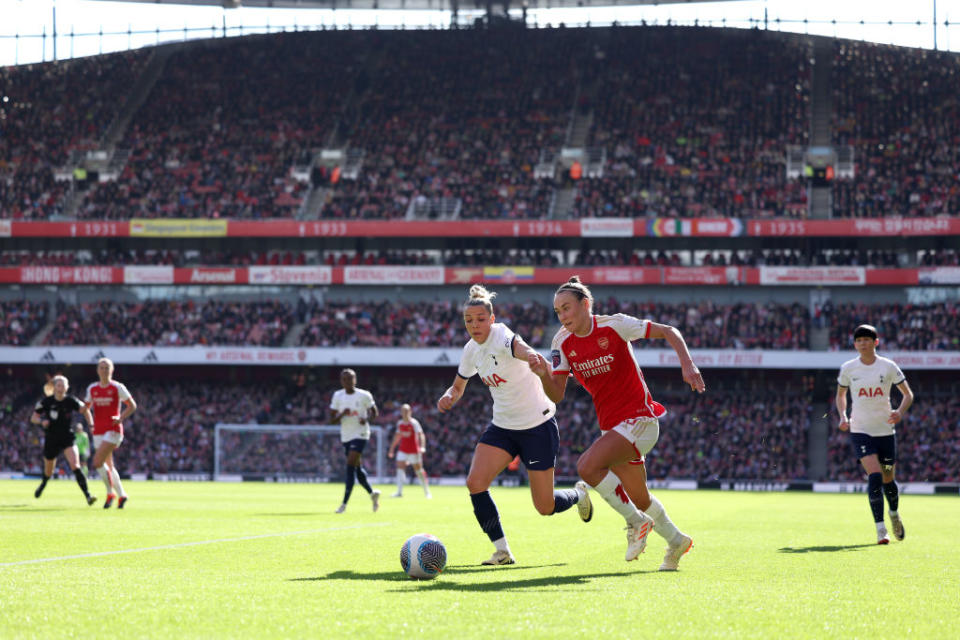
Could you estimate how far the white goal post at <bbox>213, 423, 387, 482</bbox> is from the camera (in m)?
45.1

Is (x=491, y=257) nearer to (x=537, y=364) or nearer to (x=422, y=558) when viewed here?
(x=537, y=364)

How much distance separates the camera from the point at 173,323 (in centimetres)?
5428

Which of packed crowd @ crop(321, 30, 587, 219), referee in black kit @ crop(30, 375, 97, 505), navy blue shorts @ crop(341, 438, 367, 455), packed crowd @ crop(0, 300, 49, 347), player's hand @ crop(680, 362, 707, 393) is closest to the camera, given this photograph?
player's hand @ crop(680, 362, 707, 393)

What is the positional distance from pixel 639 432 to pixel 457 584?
6.93ft

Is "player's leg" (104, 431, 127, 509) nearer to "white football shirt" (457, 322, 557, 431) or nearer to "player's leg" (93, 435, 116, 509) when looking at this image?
"player's leg" (93, 435, 116, 509)

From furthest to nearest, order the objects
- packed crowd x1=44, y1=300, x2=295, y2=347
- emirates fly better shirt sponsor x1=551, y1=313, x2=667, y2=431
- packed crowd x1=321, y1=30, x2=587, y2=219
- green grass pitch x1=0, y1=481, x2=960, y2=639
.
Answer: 1. packed crowd x1=321, y1=30, x2=587, y2=219
2. packed crowd x1=44, y1=300, x2=295, y2=347
3. emirates fly better shirt sponsor x1=551, y1=313, x2=667, y2=431
4. green grass pitch x1=0, y1=481, x2=960, y2=639

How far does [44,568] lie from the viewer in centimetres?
959

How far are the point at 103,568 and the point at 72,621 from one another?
322cm

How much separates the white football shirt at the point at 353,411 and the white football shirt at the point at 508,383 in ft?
33.6

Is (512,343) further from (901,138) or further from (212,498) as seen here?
(901,138)

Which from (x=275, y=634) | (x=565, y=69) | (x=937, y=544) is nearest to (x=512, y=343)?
(x=275, y=634)

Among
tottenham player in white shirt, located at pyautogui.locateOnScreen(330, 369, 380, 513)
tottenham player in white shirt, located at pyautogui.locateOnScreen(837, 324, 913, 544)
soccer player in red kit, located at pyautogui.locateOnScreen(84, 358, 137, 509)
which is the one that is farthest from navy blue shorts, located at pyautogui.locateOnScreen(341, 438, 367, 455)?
tottenham player in white shirt, located at pyautogui.locateOnScreen(837, 324, 913, 544)

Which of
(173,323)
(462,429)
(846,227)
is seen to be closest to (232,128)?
(173,323)

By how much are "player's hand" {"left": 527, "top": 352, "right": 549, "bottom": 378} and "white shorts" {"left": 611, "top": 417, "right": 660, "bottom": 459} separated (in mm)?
862
